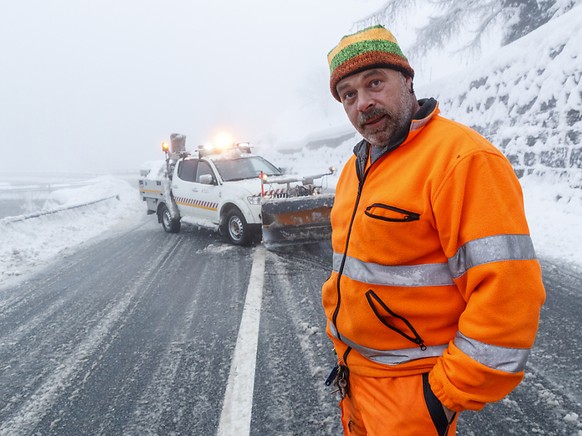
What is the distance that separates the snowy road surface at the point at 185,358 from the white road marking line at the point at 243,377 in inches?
1.7

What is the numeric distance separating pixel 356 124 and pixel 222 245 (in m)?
6.60

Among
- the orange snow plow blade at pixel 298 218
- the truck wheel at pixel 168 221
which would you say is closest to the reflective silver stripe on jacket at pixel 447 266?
the orange snow plow blade at pixel 298 218

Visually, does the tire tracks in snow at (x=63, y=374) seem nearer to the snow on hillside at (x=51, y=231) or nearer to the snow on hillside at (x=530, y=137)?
the snow on hillside at (x=51, y=231)

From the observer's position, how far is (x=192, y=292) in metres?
5.07

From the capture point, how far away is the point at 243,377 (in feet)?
9.76

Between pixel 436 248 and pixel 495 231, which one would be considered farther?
pixel 436 248

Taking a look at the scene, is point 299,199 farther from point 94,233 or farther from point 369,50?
point 94,233

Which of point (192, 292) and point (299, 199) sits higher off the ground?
point (299, 199)

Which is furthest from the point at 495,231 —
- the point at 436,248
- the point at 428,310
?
the point at 428,310

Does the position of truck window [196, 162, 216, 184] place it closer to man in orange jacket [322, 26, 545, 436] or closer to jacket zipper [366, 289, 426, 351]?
man in orange jacket [322, 26, 545, 436]

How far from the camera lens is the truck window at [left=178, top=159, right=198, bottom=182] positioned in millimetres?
9008

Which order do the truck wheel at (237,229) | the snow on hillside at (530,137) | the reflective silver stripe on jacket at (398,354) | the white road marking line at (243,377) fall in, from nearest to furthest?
the reflective silver stripe on jacket at (398,354) < the white road marking line at (243,377) < the snow on hillside at (530,137) < the truck wheel at (237,229)

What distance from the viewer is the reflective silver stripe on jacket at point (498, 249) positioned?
112 cm

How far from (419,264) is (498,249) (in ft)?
0.87
